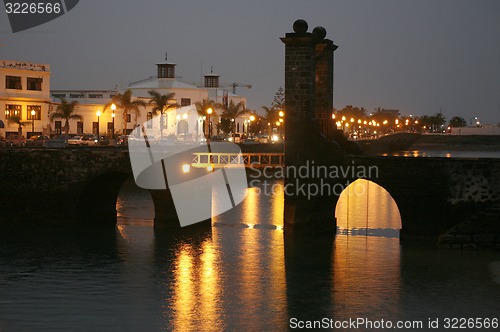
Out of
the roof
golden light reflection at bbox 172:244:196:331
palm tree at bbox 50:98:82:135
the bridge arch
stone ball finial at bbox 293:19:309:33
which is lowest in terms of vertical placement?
golden light reflection at bbox 172:244:196:331

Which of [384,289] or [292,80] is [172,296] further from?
[292,80]

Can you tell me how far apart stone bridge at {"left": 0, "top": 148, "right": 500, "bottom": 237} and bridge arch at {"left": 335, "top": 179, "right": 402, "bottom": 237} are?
9.63 ft

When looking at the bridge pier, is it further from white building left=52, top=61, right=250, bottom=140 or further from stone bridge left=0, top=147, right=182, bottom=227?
white building left=52, top=61, right=250, bottom=140

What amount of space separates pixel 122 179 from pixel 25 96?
39.5 m

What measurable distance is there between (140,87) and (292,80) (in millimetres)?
72109

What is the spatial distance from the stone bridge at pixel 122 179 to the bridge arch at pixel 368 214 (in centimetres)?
293

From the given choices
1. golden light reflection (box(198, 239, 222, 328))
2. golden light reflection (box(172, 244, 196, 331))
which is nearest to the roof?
golden light reflection (box(198, 239, 222, 328))

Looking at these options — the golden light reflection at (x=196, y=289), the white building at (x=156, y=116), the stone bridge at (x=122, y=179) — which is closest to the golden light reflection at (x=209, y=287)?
the golden light reflection at (x=196, y=289)

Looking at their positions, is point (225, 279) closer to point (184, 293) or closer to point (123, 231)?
point (184, 293)

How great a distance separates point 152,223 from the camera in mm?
42344

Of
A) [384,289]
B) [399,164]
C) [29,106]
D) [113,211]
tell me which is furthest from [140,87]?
[384,289]

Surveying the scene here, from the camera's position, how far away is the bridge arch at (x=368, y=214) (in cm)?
A: 4072

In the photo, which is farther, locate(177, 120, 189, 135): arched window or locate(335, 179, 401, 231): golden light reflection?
locate(177, 120, 189, 135): arched window

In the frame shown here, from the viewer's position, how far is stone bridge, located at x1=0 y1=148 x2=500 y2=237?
34219 mm
